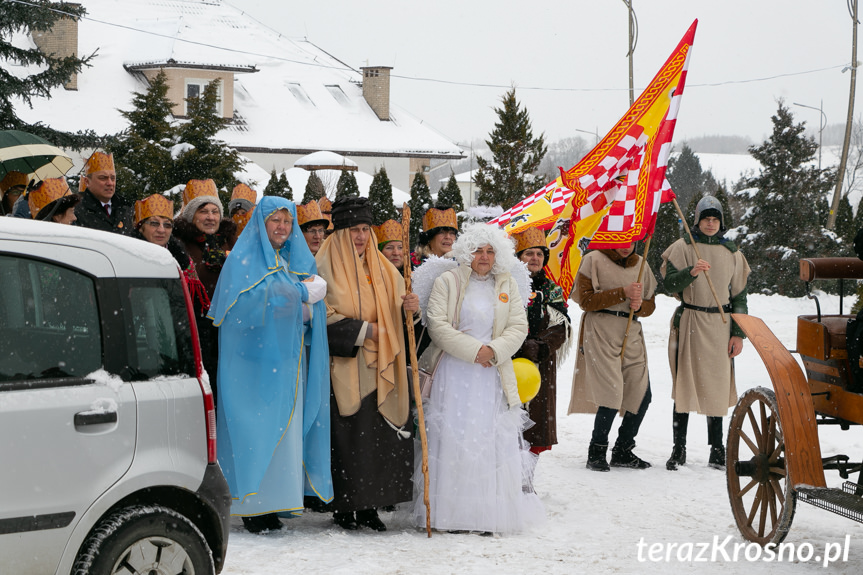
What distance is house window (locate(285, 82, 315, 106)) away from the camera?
4653 cm

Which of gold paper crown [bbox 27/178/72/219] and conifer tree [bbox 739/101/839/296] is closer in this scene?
gold paper crown [bbox 27/178/72/219]

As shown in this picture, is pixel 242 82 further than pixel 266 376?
Yes

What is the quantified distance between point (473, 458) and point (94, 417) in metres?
2.93

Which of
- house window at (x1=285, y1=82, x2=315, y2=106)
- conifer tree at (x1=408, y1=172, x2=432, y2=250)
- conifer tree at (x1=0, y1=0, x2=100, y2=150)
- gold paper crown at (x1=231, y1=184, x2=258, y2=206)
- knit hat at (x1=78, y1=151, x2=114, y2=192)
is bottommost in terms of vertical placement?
gold paper crown at (x1=231, y1=184, x2=258, y2=206)

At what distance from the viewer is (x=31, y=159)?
962cm

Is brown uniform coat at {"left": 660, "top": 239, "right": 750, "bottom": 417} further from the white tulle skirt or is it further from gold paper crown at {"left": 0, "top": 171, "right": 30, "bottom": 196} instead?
gold paper crown at {"left": 0, "top": 171, "right": 30, "bottom": 196}

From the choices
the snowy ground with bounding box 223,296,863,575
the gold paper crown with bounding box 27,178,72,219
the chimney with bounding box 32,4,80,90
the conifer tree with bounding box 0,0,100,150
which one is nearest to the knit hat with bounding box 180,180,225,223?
the gold paper crown with bounding box 27,178,72,219

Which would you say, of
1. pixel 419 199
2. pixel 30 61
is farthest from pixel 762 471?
pixel 419 199

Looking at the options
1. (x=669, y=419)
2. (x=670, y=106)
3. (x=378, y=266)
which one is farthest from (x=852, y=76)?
(x=378, y=266)

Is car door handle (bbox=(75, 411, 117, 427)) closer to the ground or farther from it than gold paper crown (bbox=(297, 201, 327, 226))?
closer to the ground

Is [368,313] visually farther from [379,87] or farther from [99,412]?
[379,87]

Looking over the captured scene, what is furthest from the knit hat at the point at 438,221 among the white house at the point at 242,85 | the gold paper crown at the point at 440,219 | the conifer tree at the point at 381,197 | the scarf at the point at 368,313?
the white house at the point at 242,85

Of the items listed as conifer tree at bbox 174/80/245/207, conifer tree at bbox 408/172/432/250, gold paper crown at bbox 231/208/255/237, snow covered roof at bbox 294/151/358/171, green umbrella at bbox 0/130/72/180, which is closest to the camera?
gold paper crown at bbox 231/208/255/237

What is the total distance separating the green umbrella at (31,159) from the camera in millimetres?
9266
